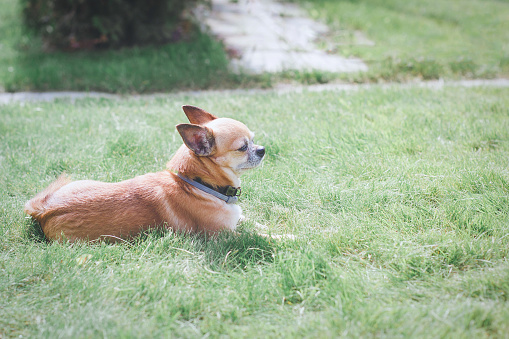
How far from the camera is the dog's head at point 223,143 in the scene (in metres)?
2.70

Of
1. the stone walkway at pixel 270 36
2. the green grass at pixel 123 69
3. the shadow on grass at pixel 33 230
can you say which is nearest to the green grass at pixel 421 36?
the stone walkway at pixel 270 36

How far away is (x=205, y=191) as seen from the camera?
2869mm

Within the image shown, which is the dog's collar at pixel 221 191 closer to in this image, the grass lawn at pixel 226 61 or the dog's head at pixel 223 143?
the dog's head at pixel 223 143

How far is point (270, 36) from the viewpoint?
730 centimetres

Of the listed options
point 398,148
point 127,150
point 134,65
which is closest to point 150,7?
point 134,65

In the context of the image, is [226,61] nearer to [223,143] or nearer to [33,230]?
[223,143]

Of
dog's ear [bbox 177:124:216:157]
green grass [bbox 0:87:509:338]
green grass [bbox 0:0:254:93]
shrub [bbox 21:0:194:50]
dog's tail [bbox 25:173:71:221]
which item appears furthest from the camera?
shrub [bbox 21:0:194:50]

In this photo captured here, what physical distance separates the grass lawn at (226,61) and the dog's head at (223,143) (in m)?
3.01

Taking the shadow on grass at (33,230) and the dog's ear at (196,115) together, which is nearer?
the shadow on grass at (33,230)

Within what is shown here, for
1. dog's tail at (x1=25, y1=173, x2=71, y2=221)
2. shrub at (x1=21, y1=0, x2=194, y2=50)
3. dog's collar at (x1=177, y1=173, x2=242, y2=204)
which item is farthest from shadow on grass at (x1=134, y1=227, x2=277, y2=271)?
shrub at (x1=21, y1=0, x2=194, y2=50)

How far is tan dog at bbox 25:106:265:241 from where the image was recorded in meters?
2.66

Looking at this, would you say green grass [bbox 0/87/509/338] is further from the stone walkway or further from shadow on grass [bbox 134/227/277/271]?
the stone walkway

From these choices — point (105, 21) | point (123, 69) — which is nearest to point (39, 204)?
point (123, 69)

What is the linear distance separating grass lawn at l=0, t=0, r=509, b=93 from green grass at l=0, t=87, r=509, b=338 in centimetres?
143
